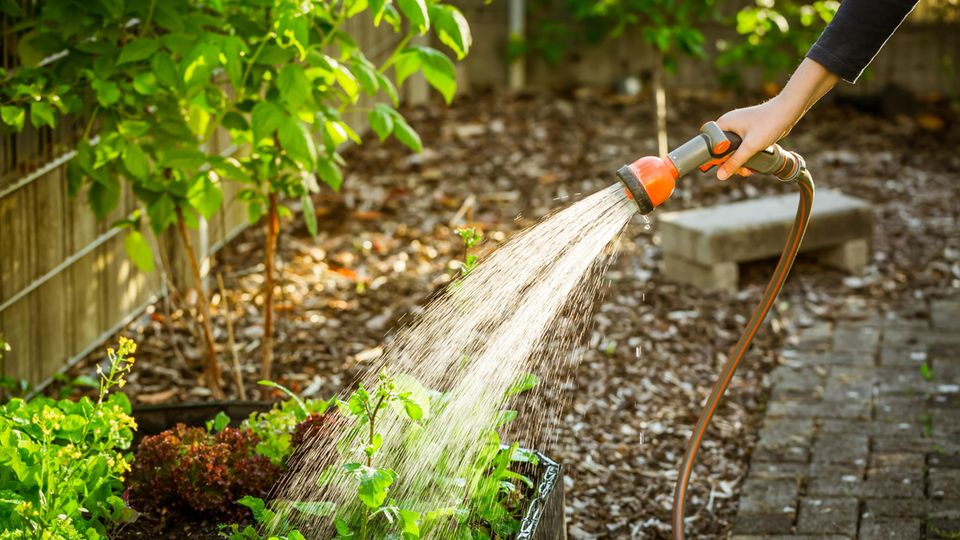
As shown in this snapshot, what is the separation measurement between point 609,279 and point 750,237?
636 millimetres

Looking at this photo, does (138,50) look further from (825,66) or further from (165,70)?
(825,66)

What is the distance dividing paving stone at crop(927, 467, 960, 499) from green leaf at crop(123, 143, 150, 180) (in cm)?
239

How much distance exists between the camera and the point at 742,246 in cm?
525

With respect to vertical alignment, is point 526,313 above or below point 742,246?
above

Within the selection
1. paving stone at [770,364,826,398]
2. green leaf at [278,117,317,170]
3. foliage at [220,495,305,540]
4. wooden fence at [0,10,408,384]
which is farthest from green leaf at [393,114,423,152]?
paving stone at [770,364,826,398]

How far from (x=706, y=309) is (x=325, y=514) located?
3031 mm

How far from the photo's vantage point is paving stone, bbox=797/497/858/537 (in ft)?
11.0


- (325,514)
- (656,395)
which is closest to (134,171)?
(325,514)

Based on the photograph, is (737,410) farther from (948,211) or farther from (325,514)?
(948,211)

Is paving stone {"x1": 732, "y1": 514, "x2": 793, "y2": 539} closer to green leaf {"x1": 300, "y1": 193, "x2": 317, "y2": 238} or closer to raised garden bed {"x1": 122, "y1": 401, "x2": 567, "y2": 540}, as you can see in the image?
raised garden bed {"x1": 122, "y1": 401, "x2": 567, "y2": 540}

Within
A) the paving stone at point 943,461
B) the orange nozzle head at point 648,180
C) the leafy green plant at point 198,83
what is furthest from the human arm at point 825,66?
the paving stone at point 943,461

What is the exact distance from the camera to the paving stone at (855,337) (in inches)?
187

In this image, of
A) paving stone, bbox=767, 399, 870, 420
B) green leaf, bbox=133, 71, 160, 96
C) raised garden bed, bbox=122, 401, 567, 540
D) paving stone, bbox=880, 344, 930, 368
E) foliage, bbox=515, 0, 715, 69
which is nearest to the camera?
raised garden bed, bbox=122, 401, 567, 540

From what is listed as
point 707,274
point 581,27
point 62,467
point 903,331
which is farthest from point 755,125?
point 581,27
